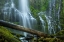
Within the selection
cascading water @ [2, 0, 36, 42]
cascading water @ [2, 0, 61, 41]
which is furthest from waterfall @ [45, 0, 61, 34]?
cascading water @ [2, 0, 36, 42]

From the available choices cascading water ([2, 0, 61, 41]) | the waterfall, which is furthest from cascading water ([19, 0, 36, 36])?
the waterfall

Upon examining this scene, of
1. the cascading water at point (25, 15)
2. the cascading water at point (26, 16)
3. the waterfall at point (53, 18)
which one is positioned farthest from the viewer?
the waterfall at point (53, 18)

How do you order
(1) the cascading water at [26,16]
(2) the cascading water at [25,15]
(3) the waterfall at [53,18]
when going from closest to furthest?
(2) the cascading water at [25,15], (1) the cascading water at [26,16], (3) the waterfall at [53,18]

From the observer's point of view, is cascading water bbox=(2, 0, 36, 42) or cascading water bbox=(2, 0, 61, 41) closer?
cascading water bbox=(2, 0, 36, 42)

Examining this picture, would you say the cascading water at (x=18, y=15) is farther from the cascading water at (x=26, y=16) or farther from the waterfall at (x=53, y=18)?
the waterfall at (x=53, y=18)

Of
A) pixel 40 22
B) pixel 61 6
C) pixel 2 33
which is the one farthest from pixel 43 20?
pixel 2 33

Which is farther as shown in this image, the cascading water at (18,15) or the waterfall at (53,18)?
the waterfall at (53,18)

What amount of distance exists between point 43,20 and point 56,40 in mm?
22228

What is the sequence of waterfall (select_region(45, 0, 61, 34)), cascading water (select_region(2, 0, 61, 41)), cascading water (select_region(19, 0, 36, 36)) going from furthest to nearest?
waterfall (select_region(45, 0, 61, 34)) → cascading water (select_region(2, 0, 61, 41)) → cascading water (select_region(19, 0, 36, 36))

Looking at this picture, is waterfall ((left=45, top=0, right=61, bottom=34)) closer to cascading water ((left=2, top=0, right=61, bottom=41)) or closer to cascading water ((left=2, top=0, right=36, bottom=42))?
cascading water ((left=2, top=0, right=61, bottom=41))

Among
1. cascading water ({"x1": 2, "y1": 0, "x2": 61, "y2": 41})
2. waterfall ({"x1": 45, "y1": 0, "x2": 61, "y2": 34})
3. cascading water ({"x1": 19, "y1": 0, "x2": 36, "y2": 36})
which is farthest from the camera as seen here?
waterfall ({"x1": 45, "y1": 0, "x2": 61, "y2": 34})

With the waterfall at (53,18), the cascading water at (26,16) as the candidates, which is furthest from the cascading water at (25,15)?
the waterfall at (53,18)

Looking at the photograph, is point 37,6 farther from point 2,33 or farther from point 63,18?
point 2,33

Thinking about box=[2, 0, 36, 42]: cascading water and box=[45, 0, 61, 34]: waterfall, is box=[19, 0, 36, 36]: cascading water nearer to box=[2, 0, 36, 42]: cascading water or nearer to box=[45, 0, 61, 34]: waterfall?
box=[2, 0, 36, 42]: cascading water
